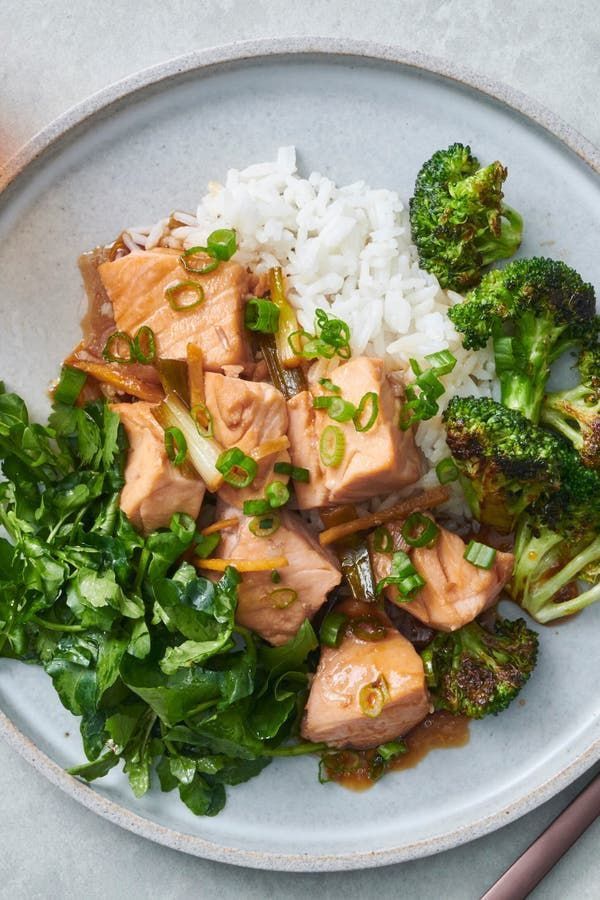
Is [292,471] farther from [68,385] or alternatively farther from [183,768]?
[183,768]

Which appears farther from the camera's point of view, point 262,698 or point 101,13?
point 101,13

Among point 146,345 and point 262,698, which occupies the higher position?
point 146,345

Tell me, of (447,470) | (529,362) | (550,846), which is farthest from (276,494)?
(550,846)

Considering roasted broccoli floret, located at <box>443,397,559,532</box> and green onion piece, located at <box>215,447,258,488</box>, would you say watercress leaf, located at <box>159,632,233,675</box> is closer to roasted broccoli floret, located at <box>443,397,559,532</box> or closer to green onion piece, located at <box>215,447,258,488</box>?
green onion piece, located at <box>215,447,258,488</box>

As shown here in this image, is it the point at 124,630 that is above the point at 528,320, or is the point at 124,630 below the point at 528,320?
below

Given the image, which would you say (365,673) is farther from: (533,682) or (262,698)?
(533,682)

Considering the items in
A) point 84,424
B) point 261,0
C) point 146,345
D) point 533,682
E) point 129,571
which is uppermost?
point 261,0

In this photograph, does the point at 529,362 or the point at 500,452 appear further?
the point at 529,362

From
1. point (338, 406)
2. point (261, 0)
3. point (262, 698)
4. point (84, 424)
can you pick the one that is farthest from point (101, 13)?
point (262, 698)
